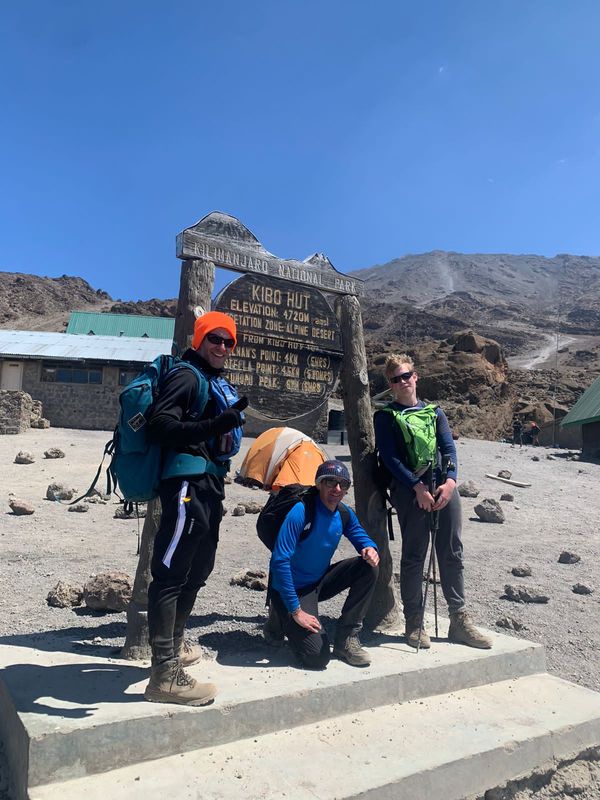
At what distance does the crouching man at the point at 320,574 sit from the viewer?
10.9 ft

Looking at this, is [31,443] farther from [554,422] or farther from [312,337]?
[554,422]

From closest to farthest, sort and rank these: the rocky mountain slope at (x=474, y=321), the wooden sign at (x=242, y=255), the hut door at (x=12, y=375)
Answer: the wooden sign at (x=242, y=255)
the hut door at (x=12, y=375)
the rocky mountain slope at (x=474, y=321)

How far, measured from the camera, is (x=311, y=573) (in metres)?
3.60

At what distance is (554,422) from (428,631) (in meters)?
27.5

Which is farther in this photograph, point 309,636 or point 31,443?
point 31,443

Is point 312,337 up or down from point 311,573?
up

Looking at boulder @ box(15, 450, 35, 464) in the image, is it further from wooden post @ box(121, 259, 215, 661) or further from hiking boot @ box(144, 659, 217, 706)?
hiking boot @ box(144, 659, 217, 706)

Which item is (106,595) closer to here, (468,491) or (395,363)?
(395,363)

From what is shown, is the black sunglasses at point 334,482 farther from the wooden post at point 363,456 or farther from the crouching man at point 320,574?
the wooden post at point 363,456

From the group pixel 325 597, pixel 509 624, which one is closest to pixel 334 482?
pixel 325 597

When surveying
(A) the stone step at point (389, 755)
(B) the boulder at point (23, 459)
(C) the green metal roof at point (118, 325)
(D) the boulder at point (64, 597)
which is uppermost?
(C) the green metal roof at point (118, 325)

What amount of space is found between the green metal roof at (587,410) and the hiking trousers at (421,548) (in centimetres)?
2027

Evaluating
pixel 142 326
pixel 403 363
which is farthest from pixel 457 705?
pixel 142 326

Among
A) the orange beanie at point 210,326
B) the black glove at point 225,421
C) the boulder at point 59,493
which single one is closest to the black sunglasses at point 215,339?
the orange beanie at point 210,326
